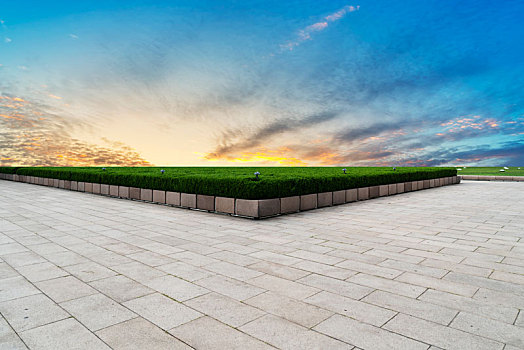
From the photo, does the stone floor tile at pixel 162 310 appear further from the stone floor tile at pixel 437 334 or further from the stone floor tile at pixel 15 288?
the stone floor tile at pixel 437 334

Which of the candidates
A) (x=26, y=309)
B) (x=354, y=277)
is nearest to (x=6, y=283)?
(x=26, y=309)

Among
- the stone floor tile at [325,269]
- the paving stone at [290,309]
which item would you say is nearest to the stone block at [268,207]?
the stone floor tile at [325,269]

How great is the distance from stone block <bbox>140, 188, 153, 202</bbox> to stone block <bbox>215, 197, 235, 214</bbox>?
3391 millimetres

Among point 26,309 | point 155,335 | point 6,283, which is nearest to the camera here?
point 155,335

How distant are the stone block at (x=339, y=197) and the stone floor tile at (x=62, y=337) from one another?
8528 millimetres

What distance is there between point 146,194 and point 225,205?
4.01 m

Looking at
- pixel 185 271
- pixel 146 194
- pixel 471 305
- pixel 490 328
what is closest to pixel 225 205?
pixel 146 194

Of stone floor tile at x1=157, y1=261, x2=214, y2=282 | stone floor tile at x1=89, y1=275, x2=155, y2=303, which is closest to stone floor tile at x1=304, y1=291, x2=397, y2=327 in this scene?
stone floor tile at x1=157, y1=261, x2=214, y2=282

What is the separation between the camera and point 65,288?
367 cm

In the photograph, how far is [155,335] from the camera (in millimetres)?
2699

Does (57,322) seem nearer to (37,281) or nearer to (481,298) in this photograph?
(37,281)

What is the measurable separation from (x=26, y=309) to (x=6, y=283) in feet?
3.18

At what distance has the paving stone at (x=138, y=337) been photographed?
8.33ft

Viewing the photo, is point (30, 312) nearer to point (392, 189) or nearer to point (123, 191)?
point (123, 191)
